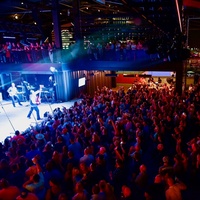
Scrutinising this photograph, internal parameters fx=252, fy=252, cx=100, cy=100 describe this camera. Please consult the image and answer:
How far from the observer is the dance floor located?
11.0 metres

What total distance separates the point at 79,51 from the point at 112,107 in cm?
556

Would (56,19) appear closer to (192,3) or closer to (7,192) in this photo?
(192,3)

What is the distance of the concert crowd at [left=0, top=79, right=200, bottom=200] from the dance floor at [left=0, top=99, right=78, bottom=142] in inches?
103

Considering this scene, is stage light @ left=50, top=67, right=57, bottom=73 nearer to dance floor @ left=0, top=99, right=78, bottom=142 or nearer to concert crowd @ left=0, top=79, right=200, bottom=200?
dance floor @ left=0, top=99, right=78, bottom=142

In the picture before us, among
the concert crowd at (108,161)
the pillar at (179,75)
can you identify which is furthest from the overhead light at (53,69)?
the pillar at (179,75)

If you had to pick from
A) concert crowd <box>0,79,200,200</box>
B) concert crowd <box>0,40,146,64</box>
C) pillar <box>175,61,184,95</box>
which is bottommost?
concert crowd <box>0,79,200,200</box>

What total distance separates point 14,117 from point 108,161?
799cm

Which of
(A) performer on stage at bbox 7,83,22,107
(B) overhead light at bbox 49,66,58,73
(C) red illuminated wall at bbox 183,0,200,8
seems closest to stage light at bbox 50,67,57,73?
(B) overhead light at bbox 49,66,58,73

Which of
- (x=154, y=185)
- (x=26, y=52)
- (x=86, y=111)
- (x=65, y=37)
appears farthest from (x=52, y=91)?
(x=154, y=185)

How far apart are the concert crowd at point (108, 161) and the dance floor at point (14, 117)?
2627 mm

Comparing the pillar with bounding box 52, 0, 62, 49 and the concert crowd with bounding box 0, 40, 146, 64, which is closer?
the concert crowd with bounding box 0, 40, 146, 64

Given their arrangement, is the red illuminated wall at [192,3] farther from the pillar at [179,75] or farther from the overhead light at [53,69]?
the overhead light at [53,69]

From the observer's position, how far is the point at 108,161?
20.4 ft

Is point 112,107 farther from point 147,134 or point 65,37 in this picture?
point 65,37
